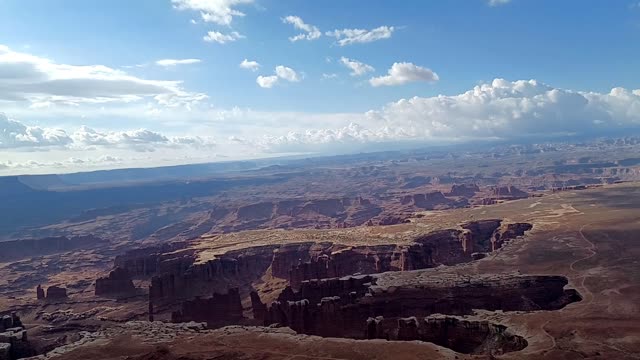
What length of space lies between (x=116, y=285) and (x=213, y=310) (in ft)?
150

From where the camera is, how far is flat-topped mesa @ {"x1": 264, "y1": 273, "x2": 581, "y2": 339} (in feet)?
267

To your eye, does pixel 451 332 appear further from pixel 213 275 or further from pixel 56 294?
pixel 56 294

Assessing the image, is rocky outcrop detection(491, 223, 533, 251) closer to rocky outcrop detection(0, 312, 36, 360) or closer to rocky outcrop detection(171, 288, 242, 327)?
rocky outcrop detection(171, 288, 242, 327)

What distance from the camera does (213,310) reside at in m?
98.1

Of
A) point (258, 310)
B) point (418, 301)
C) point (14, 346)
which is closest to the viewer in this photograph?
point (14, 346)

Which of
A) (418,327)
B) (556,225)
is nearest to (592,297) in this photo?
(418,327)

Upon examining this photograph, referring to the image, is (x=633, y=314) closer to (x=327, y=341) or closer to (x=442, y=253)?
(x=327, y=341)

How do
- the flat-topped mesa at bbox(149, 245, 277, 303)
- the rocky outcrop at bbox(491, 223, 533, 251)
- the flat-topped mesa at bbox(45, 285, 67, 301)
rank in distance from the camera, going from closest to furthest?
the flat-topped mesa at bbox(149, 245, 277, 303), the flat-topped mesa at bbox(45, 285, 67, 301), the rocky outcrop at bbox(491, 223, 533, 251)

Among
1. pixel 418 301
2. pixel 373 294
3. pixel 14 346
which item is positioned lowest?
pixel 14 346

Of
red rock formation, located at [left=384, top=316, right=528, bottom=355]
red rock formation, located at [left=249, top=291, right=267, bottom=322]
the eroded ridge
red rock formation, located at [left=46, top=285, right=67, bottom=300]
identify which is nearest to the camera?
red rock formation, located at [left=384, top=316, right=528, bottom=355]

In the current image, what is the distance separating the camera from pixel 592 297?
256 ft

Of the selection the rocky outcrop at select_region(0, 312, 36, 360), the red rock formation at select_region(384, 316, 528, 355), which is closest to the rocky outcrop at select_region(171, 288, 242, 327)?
the rocky outcrop at select_region(0, 312, 36, 360)

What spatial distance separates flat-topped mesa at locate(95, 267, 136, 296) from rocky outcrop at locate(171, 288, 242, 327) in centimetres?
3895

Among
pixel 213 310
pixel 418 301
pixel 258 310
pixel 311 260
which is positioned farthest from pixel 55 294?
pixel 418 301
